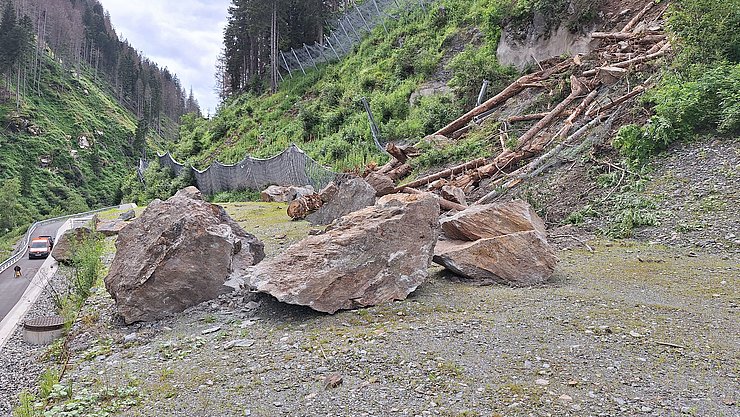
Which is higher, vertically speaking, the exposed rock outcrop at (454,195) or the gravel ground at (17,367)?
the exposed rock outcrop at (454,195)

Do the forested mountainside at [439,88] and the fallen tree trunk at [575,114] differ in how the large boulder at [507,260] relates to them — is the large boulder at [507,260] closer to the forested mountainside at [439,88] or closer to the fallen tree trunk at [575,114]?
the forested mountainside at [439,88]

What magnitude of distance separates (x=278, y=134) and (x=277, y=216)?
1672 centimetres

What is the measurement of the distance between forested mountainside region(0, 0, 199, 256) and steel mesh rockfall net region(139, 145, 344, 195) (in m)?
26.4

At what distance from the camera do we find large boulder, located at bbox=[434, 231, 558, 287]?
5676 millimetres

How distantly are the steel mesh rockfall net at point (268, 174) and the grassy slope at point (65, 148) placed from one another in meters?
25.8

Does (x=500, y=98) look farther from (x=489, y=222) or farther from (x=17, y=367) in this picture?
(x=17, y=367)

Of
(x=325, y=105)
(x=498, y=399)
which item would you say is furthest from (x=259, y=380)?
(x=325, y=105)

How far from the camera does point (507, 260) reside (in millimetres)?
5746

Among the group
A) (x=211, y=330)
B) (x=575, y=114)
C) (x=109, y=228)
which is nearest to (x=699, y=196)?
(x=575, y=114)

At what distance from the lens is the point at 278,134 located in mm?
29828

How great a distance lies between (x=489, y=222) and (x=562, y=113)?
6.70 metres

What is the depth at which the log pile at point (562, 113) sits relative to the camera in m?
10.3

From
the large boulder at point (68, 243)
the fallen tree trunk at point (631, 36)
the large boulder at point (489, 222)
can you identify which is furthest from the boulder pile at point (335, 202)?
the fallen tree trunk at point (631, 36)

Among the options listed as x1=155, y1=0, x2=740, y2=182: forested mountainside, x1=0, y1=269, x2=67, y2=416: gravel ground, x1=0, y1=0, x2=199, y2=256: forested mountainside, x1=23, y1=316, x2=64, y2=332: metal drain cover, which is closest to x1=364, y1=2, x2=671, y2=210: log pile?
x1=155, y1=0, x2=740, y2=182: forested mountainside
